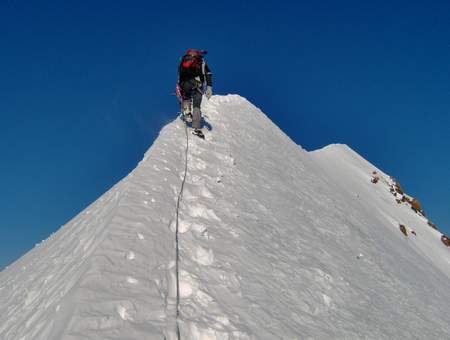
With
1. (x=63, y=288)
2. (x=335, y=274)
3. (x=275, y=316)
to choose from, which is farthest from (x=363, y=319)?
(x=63, y=288)

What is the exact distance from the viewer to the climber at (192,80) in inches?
537

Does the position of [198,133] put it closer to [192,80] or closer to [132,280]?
[192,80]

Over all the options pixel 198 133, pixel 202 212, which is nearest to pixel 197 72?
pixel 198 133

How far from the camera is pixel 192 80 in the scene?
13656mm

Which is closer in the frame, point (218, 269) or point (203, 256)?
point (218, 269)

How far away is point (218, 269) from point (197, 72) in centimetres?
966

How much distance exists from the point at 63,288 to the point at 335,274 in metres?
5.06

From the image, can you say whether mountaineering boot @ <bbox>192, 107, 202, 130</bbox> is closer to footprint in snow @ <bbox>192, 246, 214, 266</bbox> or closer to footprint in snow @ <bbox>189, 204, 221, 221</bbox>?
footprint in snow @ <bbox>189, 204, 221, 221</bbox>

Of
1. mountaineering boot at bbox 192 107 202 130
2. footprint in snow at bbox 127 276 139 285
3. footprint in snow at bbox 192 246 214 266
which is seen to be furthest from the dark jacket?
footprint in snow at bbox 127 276 139 285

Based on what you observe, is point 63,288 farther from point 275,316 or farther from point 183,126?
point 183,126

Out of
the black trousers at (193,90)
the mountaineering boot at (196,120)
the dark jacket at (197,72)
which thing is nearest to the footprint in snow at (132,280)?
the mountaineering boot at (196,120)

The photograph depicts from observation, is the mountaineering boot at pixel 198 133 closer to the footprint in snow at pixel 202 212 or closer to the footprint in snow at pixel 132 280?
the footprint in snow at pixel 202 212

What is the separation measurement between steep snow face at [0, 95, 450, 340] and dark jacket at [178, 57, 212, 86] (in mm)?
1697

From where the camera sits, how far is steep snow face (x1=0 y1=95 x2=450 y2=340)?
4.05 metres
